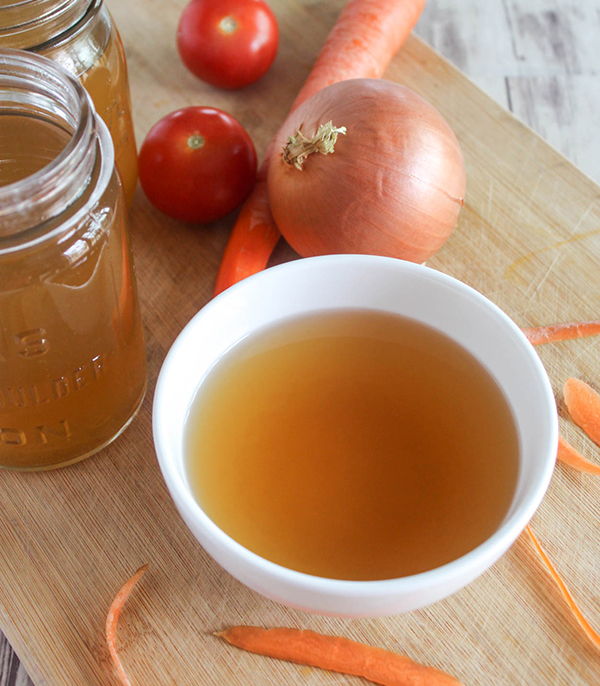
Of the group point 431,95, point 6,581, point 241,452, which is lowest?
point 6,581

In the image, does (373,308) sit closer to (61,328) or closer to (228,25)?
(61,328)

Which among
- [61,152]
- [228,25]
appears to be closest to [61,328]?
[61,152]

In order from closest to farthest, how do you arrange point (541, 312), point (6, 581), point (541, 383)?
point (541, 383)
point (6, 581)
point (541, 312)

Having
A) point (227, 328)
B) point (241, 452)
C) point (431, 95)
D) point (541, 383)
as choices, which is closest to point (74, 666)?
point (241, 452)

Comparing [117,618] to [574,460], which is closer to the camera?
[117,618]

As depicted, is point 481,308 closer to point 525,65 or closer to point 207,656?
point 207,656

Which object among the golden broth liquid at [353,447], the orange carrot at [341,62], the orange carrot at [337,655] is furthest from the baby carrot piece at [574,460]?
the orange carrot at [341,62]
